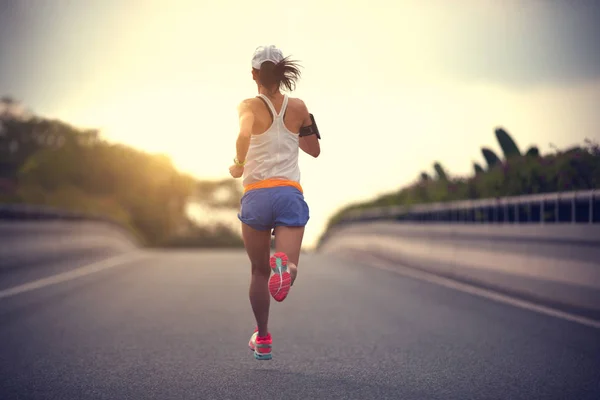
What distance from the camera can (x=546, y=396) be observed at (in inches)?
222

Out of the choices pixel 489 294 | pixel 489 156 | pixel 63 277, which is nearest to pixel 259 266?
pixel 489 294

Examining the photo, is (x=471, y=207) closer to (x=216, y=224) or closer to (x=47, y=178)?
(x=47, y=178)

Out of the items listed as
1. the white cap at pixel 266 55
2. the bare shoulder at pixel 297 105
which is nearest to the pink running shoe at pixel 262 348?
Answer: the bare shoulder at pixel 297 105

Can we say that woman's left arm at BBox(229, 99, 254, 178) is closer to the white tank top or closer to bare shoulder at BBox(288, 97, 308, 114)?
the white tank top

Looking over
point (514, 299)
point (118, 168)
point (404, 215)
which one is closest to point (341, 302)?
point (514, 299)

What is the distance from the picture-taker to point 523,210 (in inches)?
523

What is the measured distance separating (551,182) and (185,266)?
28.8 feet

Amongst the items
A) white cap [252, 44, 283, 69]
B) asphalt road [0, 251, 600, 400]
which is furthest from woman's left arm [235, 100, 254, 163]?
asphalt road [0, 251, 600, 400]

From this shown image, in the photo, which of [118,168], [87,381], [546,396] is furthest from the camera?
[118,168]

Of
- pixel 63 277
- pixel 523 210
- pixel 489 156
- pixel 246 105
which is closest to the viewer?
pixel 246 105

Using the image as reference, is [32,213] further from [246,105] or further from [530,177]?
[246,105]

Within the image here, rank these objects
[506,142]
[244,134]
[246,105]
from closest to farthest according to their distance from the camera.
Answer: [244,134], [246,105], [506,142]

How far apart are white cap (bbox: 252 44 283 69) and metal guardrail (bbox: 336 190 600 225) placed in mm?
5010

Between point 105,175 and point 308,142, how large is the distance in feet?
190
